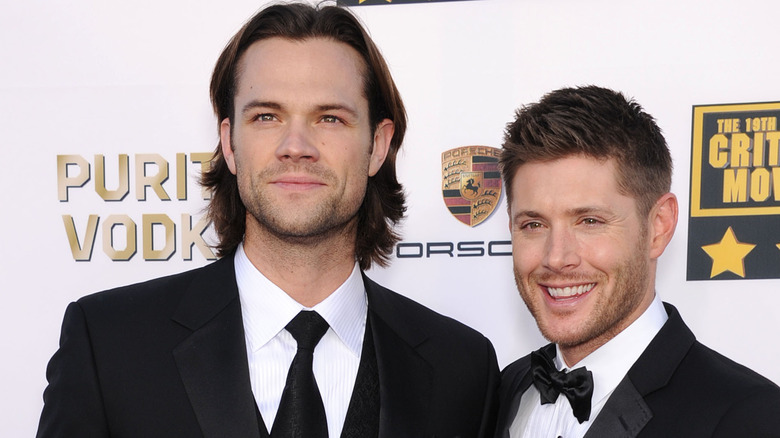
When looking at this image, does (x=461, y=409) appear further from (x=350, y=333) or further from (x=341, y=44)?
(x=341, y=44)

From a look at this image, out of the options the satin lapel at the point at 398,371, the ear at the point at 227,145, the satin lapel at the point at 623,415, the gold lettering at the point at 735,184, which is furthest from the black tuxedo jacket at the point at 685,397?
the ear at the point at 227,145

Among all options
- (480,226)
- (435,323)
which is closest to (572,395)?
(435,323)

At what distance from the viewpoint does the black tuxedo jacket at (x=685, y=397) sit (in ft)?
5.05

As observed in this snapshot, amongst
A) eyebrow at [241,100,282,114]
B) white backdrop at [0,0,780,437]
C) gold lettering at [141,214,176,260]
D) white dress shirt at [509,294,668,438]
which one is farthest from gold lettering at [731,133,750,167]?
gold lettering at [141,214,176,260]

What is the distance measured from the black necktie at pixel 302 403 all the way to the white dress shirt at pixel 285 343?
3 centimetres

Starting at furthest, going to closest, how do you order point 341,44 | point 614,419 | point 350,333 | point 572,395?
point 341,44, point 350,333, point 572,395, point 614,419

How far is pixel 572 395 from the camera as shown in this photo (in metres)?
1.77

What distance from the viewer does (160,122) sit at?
2.75m

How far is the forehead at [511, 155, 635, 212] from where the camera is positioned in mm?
1772

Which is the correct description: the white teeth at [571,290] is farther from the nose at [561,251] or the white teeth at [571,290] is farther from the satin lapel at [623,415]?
the satin lapel at [623,415]

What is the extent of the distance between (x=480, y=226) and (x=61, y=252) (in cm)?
147

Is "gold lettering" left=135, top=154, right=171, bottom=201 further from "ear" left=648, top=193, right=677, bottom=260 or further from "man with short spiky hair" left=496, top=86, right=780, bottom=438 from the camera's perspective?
"ear" left=648, top=193, right=677, bottom=260

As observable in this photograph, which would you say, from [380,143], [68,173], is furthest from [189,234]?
[380,143]

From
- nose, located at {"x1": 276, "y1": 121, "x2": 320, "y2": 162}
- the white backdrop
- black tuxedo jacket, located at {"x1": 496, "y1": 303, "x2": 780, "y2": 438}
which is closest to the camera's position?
black tuxedo jacket, located at {"x1": 496, "y1": 303, "x2": 780, "y2": 438}
